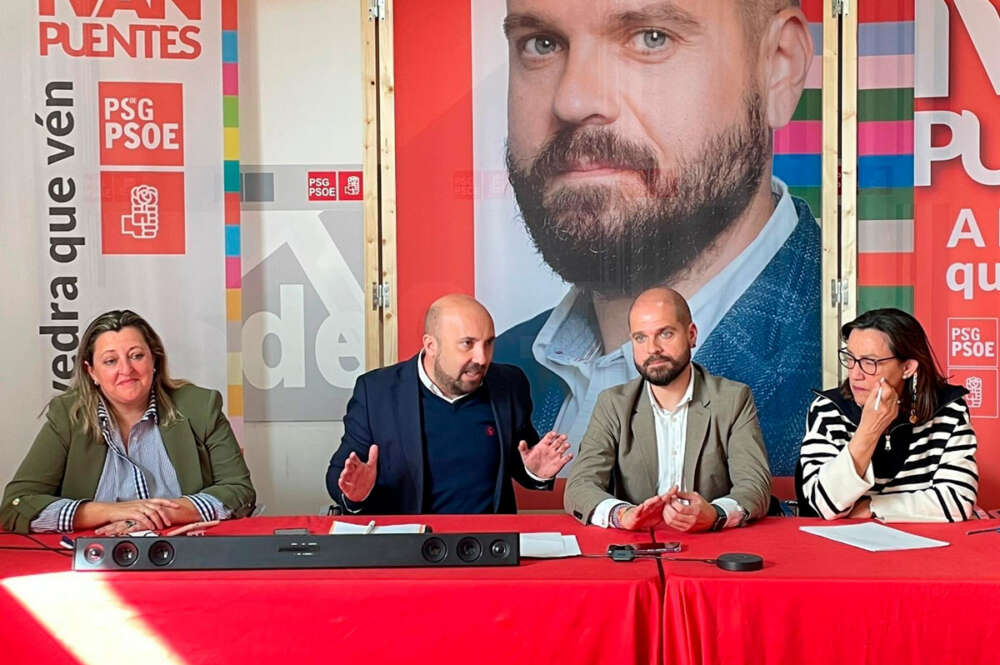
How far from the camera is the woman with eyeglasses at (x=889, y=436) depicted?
2824mm

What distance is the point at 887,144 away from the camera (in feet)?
14.2

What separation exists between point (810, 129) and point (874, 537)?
2278 mm

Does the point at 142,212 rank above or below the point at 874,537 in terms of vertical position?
above

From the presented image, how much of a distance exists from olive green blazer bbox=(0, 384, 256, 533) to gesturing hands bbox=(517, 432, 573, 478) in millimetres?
813

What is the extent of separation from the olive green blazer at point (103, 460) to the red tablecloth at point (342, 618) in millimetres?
714

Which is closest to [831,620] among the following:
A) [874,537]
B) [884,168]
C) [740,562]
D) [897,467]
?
[740,562]

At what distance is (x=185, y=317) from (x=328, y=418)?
0.71 m

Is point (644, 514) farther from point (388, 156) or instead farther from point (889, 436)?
point (388, 156)

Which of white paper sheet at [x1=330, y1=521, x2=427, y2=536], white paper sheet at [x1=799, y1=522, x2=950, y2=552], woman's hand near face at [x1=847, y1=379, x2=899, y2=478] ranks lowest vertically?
white paper sheet at [x1=799, y1=522, x2=950, y2=552]

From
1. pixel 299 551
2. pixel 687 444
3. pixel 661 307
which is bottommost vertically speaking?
pixel 299 551

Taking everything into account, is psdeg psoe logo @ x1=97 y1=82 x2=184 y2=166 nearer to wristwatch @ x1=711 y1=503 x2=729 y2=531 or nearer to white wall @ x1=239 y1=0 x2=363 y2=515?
white wall @ x1=239 y1=0 x2=363 y2=515

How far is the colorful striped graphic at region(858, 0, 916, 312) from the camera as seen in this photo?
4.33m

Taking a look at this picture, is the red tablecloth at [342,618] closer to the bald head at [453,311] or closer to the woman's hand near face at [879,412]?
the woman's hand near face at [879,412]

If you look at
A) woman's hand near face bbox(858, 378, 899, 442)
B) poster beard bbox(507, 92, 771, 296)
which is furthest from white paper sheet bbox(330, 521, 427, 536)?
poster beard bbox(507, 92, 771, 296)
